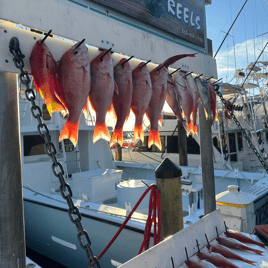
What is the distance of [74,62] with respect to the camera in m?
1.41

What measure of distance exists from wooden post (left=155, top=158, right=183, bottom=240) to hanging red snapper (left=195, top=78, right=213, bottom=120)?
2.60 ft

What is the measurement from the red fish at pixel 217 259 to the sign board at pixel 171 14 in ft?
6.87

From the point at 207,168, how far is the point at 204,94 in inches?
42.2

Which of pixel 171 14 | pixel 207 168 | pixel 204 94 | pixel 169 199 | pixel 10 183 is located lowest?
pixel 169 199

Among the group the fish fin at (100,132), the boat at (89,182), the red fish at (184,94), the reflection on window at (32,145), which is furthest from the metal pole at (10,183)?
the reflection on window at (32,145)

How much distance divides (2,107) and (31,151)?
6.29 metres

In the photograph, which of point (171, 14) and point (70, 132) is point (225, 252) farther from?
point (171, 14)

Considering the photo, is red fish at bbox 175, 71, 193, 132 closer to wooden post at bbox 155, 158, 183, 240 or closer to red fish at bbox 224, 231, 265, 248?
wooden post at bbox 155, 158, 183, 240

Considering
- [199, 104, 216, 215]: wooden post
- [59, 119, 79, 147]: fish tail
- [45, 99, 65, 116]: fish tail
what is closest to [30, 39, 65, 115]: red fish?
[45, 99, 65, 116]: fish tail

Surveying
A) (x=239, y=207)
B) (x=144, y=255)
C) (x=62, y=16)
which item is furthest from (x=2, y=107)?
(x=239, y=207)

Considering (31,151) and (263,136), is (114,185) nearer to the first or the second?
(31,151)

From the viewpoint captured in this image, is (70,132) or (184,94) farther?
(184,94)

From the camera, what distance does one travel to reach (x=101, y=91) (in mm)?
1524

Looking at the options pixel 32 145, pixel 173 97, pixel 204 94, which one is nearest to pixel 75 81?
pixel 173 97
